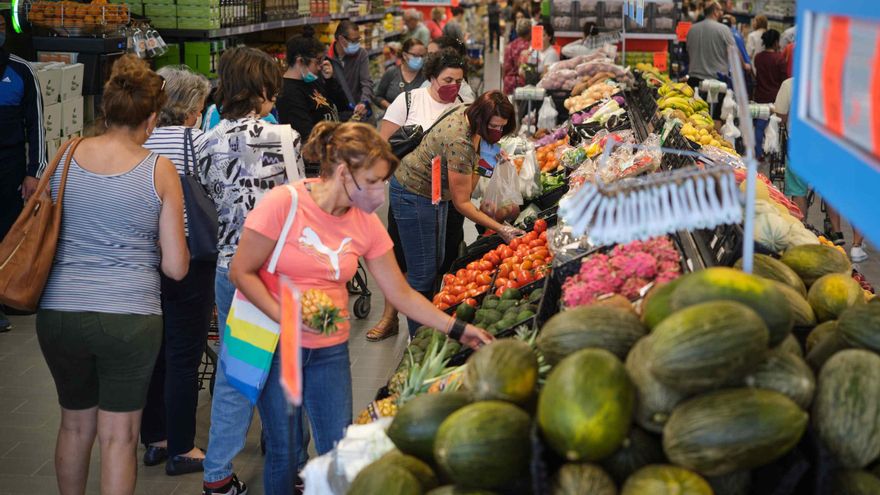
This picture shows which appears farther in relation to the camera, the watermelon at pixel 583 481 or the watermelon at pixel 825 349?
the watermelon at pixel 825 349

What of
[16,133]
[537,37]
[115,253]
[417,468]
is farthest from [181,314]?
[537,37]

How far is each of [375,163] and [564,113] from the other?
6794 millimetres

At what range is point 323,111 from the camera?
757 cm

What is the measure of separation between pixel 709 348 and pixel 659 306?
308 millimetres

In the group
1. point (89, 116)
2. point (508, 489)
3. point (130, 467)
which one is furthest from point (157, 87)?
point (89, 116)

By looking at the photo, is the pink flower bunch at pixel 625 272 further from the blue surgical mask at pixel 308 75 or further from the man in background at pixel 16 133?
the blue surgical mask at pixel 308 75

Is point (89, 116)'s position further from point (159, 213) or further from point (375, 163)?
point (375, 163)

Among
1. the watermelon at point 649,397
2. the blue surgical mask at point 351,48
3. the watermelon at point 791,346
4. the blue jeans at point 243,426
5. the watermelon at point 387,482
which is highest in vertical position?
the blue surgical mask at point 351,48

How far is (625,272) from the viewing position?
114 inches

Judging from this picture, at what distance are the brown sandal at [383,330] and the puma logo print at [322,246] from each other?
10.8ft

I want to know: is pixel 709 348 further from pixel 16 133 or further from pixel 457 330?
pixel 16 133

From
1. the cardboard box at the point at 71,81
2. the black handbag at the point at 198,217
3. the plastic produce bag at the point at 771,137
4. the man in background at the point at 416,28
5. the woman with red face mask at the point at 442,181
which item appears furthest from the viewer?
the man in background at the point at 416,28

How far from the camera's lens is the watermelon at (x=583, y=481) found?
1930 mm

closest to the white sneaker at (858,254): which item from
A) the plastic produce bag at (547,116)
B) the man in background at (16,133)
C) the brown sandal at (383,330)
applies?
the plastic produce bag at (547,116)
